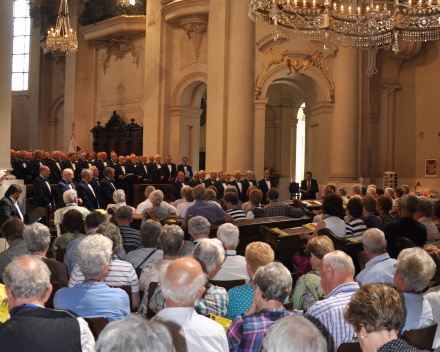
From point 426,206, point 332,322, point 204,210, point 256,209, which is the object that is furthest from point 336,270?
point 256,209

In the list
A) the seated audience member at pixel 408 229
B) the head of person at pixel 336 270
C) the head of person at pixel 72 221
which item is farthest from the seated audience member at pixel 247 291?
the seated audience member at pixel 408 229

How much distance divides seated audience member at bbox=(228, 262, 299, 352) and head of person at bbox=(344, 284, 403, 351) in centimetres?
49

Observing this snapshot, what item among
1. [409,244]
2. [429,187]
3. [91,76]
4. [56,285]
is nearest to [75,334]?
[56,285]

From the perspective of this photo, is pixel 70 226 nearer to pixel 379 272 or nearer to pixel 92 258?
pixel 92 258

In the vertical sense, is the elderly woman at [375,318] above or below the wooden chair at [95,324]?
above

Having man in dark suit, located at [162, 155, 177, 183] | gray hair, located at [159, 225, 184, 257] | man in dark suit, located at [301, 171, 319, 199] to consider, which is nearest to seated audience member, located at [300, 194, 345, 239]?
gray hair, located at [159, 225, 184, 257]

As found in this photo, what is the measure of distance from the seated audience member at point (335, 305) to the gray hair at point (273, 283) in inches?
12.8

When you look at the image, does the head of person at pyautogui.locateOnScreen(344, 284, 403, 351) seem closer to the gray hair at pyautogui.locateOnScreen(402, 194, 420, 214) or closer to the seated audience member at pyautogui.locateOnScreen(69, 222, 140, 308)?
the seated audience member at pyautogui.locateOnScreen(69, 222, 140, 308)

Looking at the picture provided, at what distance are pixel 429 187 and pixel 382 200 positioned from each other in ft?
34.8

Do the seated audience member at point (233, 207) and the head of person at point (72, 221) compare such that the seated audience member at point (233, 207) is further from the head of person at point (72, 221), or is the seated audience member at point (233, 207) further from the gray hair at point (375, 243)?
the gray hair at point (375, 243)

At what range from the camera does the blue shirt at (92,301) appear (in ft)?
10.3

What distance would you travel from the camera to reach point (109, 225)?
4480 mm

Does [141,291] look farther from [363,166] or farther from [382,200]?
[363,166]

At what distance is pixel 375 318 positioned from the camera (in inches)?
95.6
